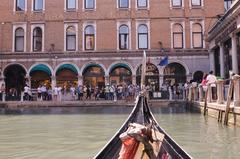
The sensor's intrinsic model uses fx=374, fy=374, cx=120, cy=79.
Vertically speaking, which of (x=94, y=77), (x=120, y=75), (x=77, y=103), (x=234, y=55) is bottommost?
(x=77, y=103)

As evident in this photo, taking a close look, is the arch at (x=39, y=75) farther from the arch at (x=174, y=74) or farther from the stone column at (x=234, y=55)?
the stone column at (x=234, y=55)

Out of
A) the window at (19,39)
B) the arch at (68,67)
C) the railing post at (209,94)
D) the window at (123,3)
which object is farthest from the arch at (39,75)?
the railing post at (209,94)

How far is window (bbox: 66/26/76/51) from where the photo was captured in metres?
22.9

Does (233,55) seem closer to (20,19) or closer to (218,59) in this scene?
(218,59)

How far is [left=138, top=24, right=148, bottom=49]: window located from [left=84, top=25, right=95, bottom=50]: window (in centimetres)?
282

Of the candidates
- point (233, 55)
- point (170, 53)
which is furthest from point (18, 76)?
point (233, 55)

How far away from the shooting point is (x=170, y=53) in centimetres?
2194

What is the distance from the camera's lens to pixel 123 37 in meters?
22.6

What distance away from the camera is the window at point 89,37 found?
74.7 feet

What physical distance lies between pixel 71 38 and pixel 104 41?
2.08 metres

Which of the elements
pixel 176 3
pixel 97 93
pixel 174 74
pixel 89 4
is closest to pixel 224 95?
pixel 97 93

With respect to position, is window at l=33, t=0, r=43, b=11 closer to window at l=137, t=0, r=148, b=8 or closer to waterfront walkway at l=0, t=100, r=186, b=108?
window at l=137, t=0, r=148, b=8

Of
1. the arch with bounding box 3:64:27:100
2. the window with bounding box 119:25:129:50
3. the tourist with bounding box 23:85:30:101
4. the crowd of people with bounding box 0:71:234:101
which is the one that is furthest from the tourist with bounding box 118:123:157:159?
the arch with bounding box 3:64:27:100

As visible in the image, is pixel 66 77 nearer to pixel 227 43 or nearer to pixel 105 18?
pixel 105 18
